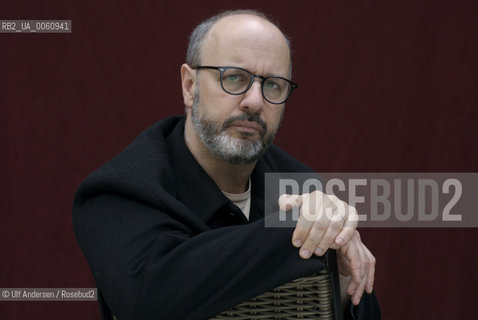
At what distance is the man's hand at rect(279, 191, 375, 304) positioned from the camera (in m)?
1.08

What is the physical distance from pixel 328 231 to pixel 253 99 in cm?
49

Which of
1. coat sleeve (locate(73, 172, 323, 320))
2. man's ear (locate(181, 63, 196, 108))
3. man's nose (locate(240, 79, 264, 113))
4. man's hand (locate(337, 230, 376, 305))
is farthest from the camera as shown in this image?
man's ear (locate(181, 63, 196, 108))

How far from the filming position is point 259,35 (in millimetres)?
1532

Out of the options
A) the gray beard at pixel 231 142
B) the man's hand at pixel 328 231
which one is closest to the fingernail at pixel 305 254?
the man's hand at pixel 328 231

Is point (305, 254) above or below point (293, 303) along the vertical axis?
above

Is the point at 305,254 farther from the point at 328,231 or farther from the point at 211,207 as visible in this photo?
the point at 211,207

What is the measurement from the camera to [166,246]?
3.77 ft

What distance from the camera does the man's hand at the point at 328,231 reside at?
108 cm

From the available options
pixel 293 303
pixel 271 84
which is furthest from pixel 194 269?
pixel 271 84

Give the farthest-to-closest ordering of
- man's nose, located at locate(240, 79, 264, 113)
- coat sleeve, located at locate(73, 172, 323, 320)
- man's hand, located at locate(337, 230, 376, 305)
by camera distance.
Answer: man's nose, located at locate(240, 79, 264, 113)
man's hand, located at locate(337, 230, 376, 305)
coat sleeve, located at locate(73, 172, 323, 320)

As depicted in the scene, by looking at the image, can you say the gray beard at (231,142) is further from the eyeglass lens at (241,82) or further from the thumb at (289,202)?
the thumb at (289,202)

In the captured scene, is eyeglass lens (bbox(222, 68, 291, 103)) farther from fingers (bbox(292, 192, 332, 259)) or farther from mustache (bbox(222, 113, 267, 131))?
fingers (bbox(292, 192, 332, 259))

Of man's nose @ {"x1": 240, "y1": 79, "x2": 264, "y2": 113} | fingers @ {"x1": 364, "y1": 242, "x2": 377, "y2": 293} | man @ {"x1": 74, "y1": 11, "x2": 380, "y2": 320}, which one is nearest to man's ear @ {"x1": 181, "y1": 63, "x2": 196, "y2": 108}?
man @ {"x1": 74, "y1": 11, "x2": 380, "y2": 320}

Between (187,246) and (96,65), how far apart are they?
145 centimetres
